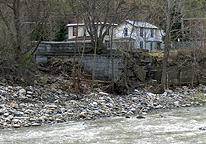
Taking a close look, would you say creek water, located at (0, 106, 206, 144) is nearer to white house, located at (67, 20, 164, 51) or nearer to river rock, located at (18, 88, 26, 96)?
river rock, located at (18, 88, 26, 96)

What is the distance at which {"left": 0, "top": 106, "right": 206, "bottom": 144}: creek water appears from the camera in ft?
24.4

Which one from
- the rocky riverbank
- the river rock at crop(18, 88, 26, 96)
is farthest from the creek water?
the river rock at crop(18, 88, 26, 96)

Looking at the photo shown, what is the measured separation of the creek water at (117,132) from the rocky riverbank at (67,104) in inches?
26.2

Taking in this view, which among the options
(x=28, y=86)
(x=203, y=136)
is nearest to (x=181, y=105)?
(x=203, y=136)

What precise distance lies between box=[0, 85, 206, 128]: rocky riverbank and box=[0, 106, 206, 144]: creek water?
665mm

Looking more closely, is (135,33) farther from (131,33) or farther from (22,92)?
(22,92)

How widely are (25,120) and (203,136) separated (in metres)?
5.20

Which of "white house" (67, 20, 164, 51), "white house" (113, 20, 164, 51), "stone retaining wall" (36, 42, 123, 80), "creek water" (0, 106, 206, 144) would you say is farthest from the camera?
"white house" (113, 20, 164, 51)

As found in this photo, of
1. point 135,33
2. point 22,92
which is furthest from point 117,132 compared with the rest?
point 135,33

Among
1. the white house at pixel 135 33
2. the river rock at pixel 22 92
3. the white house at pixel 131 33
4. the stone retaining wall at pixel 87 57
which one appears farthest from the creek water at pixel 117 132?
the white house at pixel 135 33

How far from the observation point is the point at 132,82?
15367 mm

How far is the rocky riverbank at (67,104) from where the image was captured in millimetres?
9547

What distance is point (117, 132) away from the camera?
8.26 m

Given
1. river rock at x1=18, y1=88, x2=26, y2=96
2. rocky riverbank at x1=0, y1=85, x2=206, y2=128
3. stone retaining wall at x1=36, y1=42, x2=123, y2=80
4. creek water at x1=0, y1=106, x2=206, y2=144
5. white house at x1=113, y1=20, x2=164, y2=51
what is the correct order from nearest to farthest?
creek water at x1=0, y1=106, x2=206, y2=144
rocky riverbank at x1=0, y1=85, x2=206, y2=128
river rock at x1=18, y1=88, x2=26, y2=96
stone retaining wall at x1=36, y1=42, x2=123, y2=80
white house at x1=113, y1=20, x2=164, y2=51
